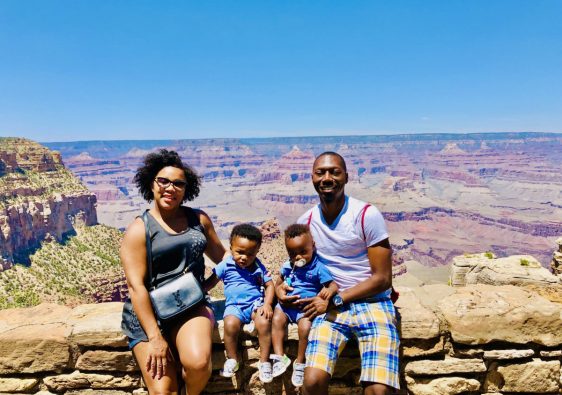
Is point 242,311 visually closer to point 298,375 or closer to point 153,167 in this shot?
point 298,375

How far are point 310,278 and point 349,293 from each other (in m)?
0.38

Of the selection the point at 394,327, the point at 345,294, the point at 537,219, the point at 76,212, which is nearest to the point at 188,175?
the point at 345,294

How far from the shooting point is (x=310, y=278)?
3588 millimetres

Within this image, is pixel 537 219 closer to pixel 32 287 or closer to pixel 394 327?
pixel 32 287

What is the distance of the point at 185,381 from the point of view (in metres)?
3.25

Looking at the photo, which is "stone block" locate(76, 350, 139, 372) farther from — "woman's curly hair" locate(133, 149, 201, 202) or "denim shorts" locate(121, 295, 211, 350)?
"woman's curly hair" locate(133, 149, 201, 202)

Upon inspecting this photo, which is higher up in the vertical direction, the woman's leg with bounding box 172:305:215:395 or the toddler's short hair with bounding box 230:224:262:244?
the toddler's short hair with bounding box 230:224:262:244

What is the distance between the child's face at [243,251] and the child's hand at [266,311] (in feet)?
1.55

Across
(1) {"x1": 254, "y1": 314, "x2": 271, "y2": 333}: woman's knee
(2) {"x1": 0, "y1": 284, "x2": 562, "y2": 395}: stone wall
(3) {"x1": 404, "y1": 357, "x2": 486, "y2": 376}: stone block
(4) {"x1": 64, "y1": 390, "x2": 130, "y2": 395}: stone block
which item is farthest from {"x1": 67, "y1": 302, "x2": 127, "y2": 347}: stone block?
(3) {"x1": 404, "y1": 357, "x2": 486, "y2": 376}: stone block

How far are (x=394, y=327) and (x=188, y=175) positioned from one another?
2456 mm

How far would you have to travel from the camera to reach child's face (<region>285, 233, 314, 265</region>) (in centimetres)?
357

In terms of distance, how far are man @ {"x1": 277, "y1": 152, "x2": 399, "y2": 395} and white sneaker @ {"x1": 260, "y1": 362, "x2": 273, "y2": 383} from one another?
1.18 feet

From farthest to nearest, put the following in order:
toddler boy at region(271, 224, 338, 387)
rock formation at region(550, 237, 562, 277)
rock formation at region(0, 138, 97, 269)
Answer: rock formation at region(0, 138, 97, 269) < rock formation at region(550, 237, 562, 277) < toddler boy at region(271, 224, 338, 387)

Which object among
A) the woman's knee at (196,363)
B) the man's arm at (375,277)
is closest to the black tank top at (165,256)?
the woman's knee at (196,363)
